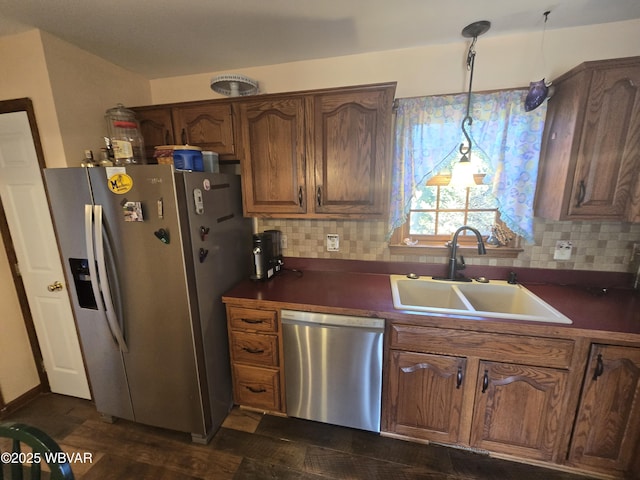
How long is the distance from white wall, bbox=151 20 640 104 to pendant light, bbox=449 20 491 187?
6 centimetres

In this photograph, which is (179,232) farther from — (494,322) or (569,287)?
(569,287)

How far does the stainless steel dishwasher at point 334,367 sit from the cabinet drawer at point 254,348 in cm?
9

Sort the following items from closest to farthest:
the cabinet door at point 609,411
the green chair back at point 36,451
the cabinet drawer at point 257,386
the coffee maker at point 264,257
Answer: the green chair back at point 36,451 < the cabinet door at point 609,411 < the cabinet drawer at point 257,386 < the coffee maker at point 264,257

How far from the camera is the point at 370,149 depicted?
1.65 meters

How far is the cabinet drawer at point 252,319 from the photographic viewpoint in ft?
5.34

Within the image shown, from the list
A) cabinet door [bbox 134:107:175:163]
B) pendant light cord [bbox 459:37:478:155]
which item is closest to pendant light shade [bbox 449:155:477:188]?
pendant light cord [bbox 459:37:478:155]

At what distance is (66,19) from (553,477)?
3560mm

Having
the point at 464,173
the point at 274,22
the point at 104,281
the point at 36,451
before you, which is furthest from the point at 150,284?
the point at 464,173

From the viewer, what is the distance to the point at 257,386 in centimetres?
176

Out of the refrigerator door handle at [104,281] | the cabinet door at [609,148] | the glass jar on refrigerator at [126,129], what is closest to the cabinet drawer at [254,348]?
the refrigerator door handle at [104,281]

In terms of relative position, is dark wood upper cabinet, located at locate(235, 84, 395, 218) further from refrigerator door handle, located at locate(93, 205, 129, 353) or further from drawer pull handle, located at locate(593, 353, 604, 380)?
drawer pull handle, located at locate(593, 353, 604, 380)

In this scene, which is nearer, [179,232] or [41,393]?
[179,232]

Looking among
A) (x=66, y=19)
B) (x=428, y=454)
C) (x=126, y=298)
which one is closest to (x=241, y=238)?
(x=126, y=298)

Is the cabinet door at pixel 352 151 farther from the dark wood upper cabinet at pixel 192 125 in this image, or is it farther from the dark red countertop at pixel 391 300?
the dark wood upper cabinet at pixel 192 125
